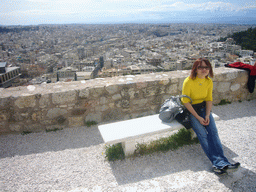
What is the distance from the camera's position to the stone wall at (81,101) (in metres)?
2.54

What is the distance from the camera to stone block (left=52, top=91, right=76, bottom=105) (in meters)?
2.60

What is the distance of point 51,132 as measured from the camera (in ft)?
8.68

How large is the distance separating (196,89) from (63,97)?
1762 millimetres

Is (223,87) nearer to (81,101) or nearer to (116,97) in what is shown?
(116,97)

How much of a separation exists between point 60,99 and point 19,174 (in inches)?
41.7

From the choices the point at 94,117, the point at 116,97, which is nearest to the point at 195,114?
the point at 116,97

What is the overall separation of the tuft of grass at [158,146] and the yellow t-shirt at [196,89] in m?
0.47

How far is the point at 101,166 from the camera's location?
1.96 m

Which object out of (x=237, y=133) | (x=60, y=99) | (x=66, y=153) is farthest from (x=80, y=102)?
(x=237, y=133)

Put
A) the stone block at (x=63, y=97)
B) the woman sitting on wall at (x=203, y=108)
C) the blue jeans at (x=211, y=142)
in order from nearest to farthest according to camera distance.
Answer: the blue jeans at (x=211, y=142)
the woman sitting on wall at (x=203, y=108)
the stone block at (x=63, y=97)

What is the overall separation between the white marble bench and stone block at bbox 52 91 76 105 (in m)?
0.84

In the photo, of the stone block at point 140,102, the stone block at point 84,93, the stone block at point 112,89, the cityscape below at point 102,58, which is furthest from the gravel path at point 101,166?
the cityscape below at point 102,58

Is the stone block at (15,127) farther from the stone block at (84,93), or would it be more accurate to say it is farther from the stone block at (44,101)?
the stone block at (84,93)

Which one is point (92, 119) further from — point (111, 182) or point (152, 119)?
point (111, 182)
